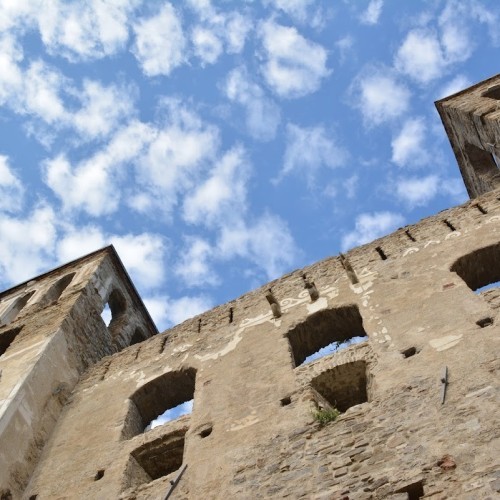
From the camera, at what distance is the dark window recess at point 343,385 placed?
8.20m

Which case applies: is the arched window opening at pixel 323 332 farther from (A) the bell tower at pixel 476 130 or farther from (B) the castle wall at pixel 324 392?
(A) the bell tower at pixel 476 130

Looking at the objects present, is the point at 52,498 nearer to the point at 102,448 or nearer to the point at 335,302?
the point at 102,448

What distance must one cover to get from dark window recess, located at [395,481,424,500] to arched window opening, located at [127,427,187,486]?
12.5 feet

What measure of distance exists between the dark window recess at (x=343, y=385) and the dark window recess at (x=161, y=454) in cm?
208

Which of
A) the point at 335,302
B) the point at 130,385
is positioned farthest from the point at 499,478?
the point at 130,385

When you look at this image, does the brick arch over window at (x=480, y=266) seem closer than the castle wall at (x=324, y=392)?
No

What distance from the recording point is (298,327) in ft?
32.1

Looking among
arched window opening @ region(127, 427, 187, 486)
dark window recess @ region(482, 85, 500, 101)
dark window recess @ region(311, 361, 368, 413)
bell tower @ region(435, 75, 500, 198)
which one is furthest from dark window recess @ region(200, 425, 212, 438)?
dark window recess @ region(482, 85, 500, 101)

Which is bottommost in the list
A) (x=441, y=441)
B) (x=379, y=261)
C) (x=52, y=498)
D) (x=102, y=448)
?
(x=441, y=441)

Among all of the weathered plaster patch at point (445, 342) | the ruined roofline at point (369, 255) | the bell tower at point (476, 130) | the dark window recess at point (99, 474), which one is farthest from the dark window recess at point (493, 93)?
the dark window recess at point (99, 474)

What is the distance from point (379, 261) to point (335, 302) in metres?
1.22

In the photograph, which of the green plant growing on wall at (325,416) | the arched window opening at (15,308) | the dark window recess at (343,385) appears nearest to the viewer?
the green plant growing on wall at (325,416)

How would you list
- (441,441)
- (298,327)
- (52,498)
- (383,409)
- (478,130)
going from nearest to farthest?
(441,441)
(383,409)
(52,498)
(298,327)
(478,130)

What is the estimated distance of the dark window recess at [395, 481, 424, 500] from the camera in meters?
5.61
